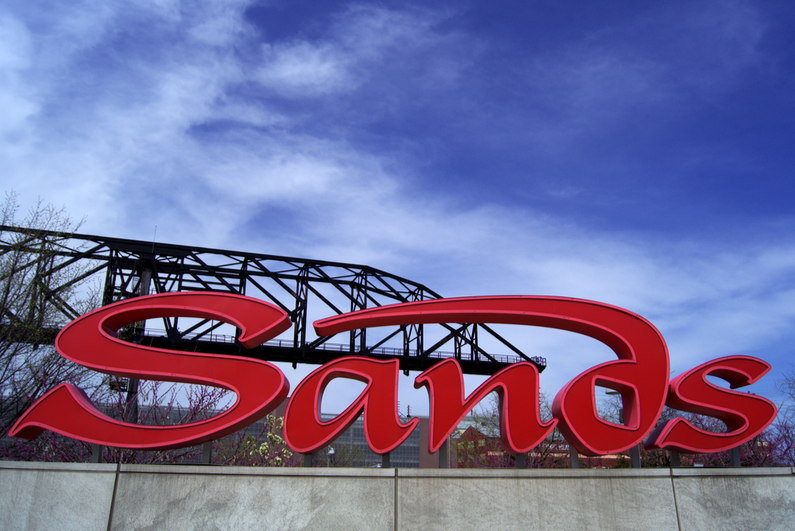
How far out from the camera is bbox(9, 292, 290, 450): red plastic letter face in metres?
10.6

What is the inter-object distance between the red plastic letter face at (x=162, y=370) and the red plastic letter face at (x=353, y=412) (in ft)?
1.42

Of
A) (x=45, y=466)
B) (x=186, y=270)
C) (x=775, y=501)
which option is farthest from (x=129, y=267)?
(x=775, y=501)

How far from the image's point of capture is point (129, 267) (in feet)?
144

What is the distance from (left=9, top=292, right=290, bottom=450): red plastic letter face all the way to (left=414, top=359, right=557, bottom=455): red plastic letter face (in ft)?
9.05

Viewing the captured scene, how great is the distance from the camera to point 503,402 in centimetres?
1096

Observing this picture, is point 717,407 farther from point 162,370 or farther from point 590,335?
point 162,370

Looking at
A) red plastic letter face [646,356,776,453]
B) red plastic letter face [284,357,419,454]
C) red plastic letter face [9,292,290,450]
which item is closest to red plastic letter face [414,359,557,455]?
red plastic letter face [284,357,419,454]

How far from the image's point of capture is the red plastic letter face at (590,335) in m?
11.0

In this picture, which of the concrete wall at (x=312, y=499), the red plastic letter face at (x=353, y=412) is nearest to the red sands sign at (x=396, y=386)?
the red plastic letter face at (x=353, y=412)

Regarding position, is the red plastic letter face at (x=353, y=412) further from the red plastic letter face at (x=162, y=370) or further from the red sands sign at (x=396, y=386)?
the red plastic letter face at (x=162, y=370)

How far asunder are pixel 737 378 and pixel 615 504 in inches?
154

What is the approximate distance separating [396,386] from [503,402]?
198cm

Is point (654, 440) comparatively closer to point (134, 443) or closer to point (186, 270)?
point (134, 443)

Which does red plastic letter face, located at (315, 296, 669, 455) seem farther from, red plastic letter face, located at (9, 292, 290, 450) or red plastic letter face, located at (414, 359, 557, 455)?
red plastic letter face, located at (9, 292, 290, 450)
